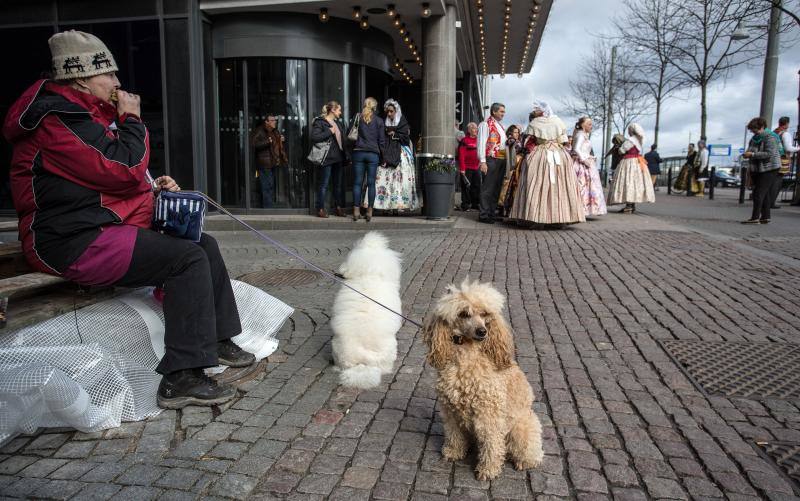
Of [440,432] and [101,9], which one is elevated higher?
[101,9]

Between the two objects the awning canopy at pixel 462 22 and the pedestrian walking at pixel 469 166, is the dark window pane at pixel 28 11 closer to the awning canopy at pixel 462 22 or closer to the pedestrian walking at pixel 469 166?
the awning canopy at pixel 462 22

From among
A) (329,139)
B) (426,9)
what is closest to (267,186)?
(329,139)

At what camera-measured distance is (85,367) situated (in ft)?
9.82

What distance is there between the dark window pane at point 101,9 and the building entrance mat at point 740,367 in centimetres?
1106

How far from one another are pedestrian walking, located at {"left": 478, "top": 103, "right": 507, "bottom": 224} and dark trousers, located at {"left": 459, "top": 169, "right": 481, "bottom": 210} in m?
2.31

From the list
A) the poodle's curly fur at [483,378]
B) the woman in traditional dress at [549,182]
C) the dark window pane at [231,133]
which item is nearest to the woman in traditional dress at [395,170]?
the woman in traditional dress at [549,182]

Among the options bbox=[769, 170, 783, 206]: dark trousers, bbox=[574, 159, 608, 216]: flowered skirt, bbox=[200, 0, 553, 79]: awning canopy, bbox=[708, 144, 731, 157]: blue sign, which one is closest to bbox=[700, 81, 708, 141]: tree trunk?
bbox=[200, 0, 553, 79]: awning canopy

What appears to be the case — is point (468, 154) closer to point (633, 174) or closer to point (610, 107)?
point (633, 174)

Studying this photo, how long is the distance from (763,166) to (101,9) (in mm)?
13621

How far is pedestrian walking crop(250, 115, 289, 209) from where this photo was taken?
11.8m

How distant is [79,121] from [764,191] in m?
12.7

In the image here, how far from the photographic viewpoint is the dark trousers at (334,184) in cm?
1145

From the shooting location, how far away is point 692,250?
330 inches

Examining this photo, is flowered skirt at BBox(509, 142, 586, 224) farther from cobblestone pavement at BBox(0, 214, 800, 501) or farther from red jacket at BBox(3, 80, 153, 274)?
red jacket at BBox(3, 80, 153, 274)
